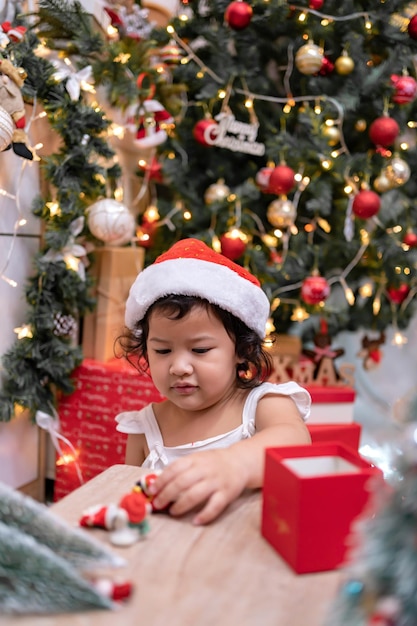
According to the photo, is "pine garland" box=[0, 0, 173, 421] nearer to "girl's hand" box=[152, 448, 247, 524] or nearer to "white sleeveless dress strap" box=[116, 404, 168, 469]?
"white sleeveless dress strap" box=[116, 404, 168, 469]

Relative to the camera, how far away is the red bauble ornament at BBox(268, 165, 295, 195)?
6.05ft

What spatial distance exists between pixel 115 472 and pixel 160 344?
31 centimetres

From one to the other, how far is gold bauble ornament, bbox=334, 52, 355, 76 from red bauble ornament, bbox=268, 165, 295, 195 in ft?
1.36

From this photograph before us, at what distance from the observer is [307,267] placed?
2.15 metres

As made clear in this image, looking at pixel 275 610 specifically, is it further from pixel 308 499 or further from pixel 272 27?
pixel 272 27

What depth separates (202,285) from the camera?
0.99 meters

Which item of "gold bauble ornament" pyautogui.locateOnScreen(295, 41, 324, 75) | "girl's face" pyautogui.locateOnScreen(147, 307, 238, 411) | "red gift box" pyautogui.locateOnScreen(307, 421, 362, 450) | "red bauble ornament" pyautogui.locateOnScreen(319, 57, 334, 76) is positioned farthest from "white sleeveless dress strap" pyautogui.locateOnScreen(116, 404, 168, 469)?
"red bauble ornament" pyautogui.locateOnScreen(319, 57, 334, 76)

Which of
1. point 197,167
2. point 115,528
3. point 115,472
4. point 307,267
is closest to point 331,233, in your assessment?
point 307,267

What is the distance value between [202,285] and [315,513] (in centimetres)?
54

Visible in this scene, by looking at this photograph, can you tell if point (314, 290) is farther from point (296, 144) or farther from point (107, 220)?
point (107, 220)

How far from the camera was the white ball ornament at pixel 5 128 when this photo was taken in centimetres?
117

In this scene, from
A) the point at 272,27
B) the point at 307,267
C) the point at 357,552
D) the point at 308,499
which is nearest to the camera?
the point at 357,552

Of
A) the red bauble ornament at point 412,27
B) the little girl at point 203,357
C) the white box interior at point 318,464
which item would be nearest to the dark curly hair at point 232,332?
the little girl at point 203,357

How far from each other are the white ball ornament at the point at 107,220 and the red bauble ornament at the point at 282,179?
55 cm
